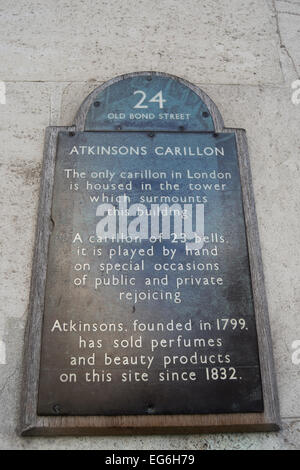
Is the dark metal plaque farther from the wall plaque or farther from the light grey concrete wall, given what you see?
the light grey concrete wall

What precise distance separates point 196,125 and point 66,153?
Answer: 0.64 meters

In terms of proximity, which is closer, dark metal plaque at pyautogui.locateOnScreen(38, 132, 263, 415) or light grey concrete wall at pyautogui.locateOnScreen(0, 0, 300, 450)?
dark metal plaque at pyautogui.locateOnScreen(38, 132, 263, 415)

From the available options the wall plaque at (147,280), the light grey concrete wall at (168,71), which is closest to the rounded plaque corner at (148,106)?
the wall plaque at (147,280)

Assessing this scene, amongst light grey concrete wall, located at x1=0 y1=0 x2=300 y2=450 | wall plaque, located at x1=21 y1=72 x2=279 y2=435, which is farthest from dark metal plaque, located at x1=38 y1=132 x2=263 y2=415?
light grey concrete wall, located at x1=0 y1=0 x2=300 y2=450

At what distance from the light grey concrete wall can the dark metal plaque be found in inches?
6.0

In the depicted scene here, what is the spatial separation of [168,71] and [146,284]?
49.9 inches

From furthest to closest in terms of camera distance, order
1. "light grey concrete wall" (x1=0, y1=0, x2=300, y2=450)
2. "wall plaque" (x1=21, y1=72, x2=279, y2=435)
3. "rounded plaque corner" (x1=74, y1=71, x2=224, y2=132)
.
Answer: "rounded plaque corner" (x1=74, y1=71, x2=224, y2=132) < "light grey concrete wall" (x1=0, y1=0, x2=300, y2=450) < "wall plaque" (x1=21, y1=72, x2=279, y2=435)

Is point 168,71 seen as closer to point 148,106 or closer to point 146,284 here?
point 148,106

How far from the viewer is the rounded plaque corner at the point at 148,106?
2301 millimetres

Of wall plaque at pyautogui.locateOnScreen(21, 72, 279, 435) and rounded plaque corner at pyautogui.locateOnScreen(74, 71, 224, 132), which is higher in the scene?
rounded plaque corner at pyautogui.locateOnScreen(74, 71, 224, 132)

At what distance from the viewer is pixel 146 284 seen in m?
1.92

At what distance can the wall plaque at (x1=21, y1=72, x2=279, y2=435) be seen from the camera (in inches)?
68.9

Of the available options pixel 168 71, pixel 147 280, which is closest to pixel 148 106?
pixel 168 71
